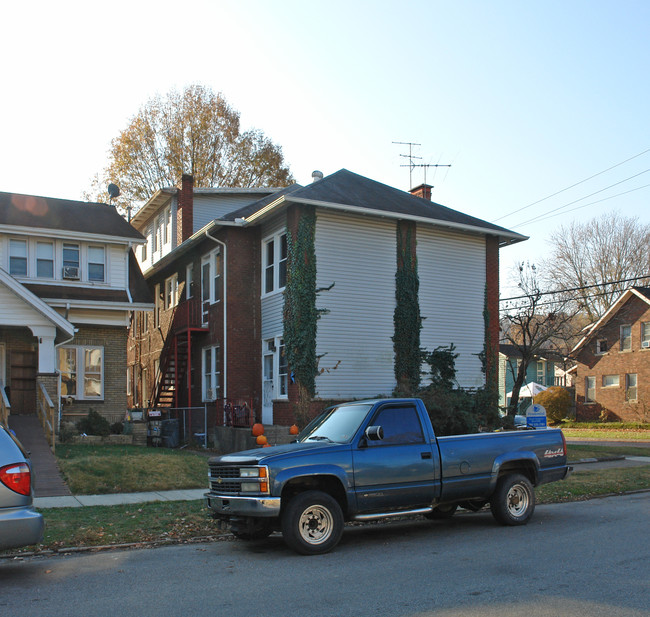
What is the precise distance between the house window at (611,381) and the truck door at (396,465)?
37428 mm

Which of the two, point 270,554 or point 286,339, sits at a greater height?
point 286,339

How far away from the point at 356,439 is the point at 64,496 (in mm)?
6606

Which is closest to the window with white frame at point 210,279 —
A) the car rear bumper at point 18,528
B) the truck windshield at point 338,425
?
the truck windshield at point 338,425

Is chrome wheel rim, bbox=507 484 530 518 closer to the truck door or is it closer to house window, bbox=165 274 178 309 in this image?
the truck door

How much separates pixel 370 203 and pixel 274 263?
3.52 meters

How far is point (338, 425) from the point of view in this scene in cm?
973

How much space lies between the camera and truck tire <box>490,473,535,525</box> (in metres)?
10.1

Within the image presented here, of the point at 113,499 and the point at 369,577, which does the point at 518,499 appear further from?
the point at 113,499

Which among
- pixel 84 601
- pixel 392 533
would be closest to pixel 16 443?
pixel 84 601

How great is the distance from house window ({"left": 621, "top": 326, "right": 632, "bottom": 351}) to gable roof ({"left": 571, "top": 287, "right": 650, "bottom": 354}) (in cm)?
110

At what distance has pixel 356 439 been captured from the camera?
9.16 metres

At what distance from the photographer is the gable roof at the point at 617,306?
4128 cm

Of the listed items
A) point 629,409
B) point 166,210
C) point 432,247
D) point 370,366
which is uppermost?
point 166,210

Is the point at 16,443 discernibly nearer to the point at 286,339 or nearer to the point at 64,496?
the point at 64,496
